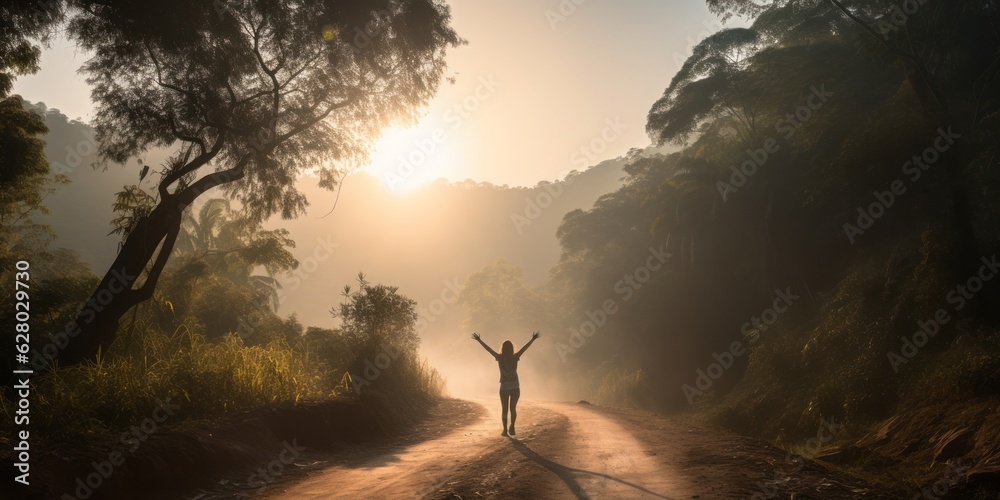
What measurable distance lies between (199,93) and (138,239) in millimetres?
3555

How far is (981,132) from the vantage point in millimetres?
11914

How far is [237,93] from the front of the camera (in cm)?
1312

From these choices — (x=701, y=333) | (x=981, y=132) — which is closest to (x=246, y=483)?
(x=981, y=132)

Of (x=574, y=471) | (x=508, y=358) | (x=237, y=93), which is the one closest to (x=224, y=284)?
(x=237, y=93)

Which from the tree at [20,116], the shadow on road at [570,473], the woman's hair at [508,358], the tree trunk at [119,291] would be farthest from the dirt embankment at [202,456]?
the tree at [20,116]

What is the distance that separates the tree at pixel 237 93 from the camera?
10609mm

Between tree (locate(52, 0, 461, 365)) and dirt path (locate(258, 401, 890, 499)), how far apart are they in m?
6.38

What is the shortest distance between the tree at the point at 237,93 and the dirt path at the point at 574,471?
251 inches

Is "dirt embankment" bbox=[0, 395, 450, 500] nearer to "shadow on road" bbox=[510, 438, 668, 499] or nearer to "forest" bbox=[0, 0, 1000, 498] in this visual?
"forest" bbox=[0, 0, 1000, 498]

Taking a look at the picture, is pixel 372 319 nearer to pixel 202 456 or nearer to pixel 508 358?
pixel 508 358

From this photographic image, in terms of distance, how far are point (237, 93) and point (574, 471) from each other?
39.7ft

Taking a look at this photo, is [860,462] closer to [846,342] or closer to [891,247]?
[846,342]

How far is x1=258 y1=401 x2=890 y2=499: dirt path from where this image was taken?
19.5ft

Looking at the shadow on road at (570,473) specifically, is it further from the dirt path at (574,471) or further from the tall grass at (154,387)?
the tall grass at (154,387)
